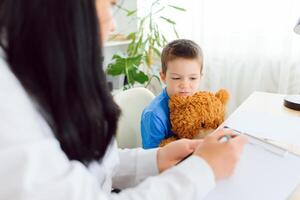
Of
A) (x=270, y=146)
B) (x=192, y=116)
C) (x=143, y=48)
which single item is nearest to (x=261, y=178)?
(x=270, y=146)

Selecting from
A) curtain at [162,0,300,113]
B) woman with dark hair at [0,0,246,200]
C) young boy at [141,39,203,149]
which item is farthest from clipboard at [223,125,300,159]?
curtain at [162,0,300,113]

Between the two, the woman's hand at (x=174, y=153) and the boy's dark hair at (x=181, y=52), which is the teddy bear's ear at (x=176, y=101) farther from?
the woman's hand at (x=174, y=153)

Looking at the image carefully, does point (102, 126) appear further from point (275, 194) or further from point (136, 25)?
point (136, 25)

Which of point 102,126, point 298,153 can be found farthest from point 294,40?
point 102,126

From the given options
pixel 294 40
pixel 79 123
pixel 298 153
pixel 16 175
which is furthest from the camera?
pixel 294 40

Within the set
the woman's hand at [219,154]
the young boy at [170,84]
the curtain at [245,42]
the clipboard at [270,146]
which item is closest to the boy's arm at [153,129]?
the young boy at [170,84]

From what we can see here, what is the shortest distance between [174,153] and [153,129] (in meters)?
0.42

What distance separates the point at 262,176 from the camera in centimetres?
69

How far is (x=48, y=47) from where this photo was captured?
0.44 meters

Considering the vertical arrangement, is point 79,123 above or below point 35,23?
A: below

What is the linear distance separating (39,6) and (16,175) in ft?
0.68

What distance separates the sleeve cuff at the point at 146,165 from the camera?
29.3 inches

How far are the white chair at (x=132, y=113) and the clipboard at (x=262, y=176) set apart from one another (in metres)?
0.56

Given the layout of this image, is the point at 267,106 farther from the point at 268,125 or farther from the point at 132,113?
the point at 132,113
